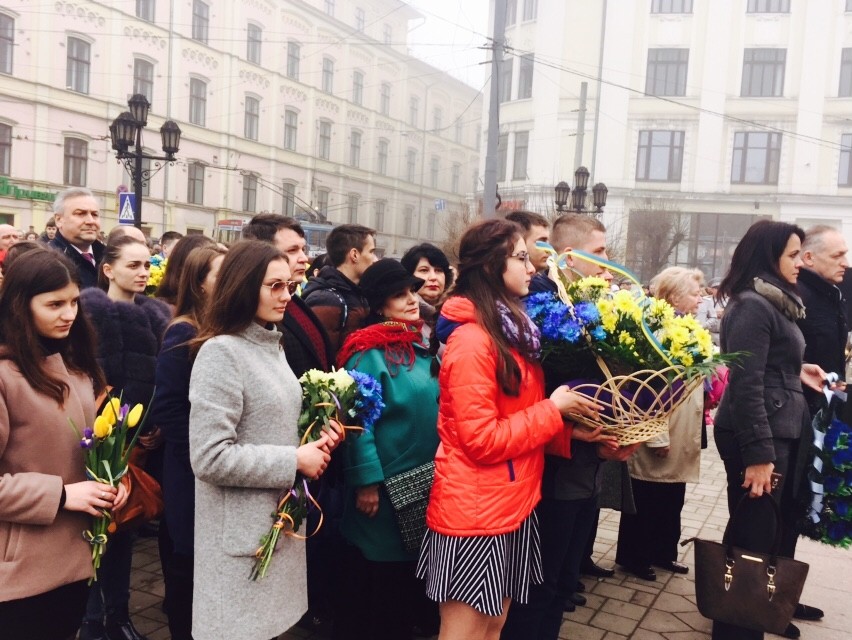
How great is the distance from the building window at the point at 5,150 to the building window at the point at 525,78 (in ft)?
70.5

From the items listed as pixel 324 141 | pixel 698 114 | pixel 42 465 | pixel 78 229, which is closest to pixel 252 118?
pixel 324 141

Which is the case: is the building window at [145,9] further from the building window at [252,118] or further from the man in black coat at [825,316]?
the man in black coat at [825,316]

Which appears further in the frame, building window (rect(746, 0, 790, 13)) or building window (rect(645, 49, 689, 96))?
building window (rect(645, 49, 689, 96))

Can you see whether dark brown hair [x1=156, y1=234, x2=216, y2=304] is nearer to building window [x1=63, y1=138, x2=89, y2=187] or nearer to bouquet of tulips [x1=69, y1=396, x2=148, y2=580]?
bouquet of tulips [x1=69, y1=396, x2=148, y2=580]

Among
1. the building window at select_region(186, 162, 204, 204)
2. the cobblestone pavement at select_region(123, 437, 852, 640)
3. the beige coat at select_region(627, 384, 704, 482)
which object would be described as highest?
the building window at select_region(186, 162, 204, 204)

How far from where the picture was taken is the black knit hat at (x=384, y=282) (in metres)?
3.45

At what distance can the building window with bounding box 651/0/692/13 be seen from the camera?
1220 inches

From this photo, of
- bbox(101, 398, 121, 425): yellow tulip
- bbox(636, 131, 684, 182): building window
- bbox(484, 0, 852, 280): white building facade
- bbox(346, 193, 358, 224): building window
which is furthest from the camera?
bbox(346, 193, 358, 224): building window

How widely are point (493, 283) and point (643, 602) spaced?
2657mm

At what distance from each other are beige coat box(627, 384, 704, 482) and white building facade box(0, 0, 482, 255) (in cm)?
2011

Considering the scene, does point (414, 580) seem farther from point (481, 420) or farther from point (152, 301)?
point (152, 301)

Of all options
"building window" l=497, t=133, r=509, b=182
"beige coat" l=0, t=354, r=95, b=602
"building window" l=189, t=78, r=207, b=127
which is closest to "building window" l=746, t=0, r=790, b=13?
"building window" l=497, t=133, r=509, b=182

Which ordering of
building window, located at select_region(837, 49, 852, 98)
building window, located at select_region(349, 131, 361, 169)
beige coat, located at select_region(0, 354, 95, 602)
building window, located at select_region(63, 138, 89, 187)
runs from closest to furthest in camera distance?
beige coat, located at select_region(0, 354, 95, 602), building window, located at select_region(63, 138, 89, 187), building window, located at select_region(837, 49, 852, 98), building window, located at select_region(349, 131, 361, 169)

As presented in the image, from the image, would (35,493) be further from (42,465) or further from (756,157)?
(756,157)
